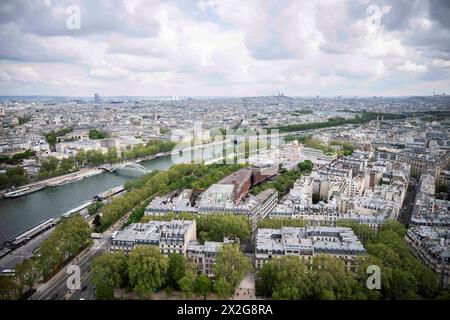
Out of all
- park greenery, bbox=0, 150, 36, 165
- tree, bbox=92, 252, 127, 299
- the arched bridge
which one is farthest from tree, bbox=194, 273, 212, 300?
park greenery, bbox=0, 150, 36, 165

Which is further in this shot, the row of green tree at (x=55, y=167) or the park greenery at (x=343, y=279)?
the row of green tree at (x=55, y=167)

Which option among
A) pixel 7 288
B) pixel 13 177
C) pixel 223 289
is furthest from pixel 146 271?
pixel 13 177

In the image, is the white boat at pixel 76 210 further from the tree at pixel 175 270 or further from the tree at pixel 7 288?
the tree at pixel 175 270

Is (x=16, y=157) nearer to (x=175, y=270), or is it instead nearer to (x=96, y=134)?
(x=96, y=134)

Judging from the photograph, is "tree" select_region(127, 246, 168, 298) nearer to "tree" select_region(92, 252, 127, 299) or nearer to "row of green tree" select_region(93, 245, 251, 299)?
"row of green tree" select_region(93, 245, 251, 299)

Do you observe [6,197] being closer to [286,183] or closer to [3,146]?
[3,146]

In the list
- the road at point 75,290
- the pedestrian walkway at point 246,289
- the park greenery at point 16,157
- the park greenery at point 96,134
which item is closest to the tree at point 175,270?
the pedestrian walkway at point 246,289
